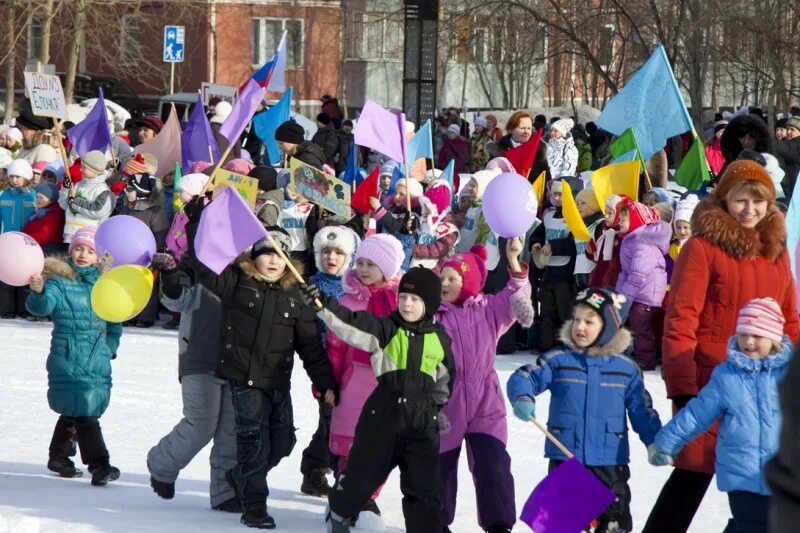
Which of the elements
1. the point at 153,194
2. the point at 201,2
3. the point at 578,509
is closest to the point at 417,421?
the point at 578,509

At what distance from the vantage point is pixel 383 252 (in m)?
6.86

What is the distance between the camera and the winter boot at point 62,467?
25.6 feet

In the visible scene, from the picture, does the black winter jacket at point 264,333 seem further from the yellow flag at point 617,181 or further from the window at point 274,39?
the window at point 274,39

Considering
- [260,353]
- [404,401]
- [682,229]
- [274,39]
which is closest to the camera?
[404,401]

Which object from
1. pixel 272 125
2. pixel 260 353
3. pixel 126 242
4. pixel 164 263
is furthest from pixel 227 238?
pixel 272 125

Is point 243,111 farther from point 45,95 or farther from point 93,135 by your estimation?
point 93,135

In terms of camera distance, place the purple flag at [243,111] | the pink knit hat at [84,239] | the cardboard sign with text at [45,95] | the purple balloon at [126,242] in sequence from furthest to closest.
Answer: the cardboard sign with text at [45,95]
the purple flag at [243,111]
the pink knit hat at [84,239]
the purple balloon at [126,242]

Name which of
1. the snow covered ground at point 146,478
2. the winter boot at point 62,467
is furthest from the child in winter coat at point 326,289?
the winter boot at point 62,467

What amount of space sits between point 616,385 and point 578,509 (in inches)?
20.5

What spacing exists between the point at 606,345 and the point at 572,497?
0.63m

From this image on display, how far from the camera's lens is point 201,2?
39906 mm

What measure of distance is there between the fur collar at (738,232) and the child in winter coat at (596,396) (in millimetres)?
504

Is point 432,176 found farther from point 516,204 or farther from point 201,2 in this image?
point 201,2

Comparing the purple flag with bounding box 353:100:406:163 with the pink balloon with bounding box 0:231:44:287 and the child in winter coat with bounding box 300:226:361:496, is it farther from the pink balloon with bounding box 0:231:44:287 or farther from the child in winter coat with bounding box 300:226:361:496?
the pink balloon with bounding box 0:231:44:287
